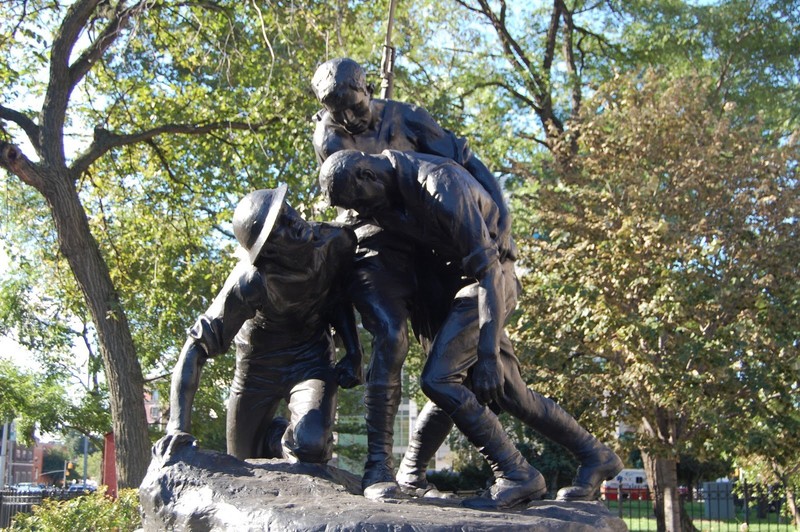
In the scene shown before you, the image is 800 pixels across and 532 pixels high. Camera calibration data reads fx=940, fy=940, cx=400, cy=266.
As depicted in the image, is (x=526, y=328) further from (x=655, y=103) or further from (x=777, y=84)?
(x=777, y=84)

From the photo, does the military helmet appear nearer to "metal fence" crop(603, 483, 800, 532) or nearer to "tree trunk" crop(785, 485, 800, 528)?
"metal fence" crop(603, 483, 800, 532)

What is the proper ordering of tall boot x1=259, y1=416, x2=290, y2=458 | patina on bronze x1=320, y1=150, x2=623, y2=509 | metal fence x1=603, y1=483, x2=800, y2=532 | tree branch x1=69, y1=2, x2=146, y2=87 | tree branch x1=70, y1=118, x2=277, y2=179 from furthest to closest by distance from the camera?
metal fence x1=603, y1=483, x2=800, y2=532, tree branch x1=70, y1=118, x2=277, y2=179, tree branch x1=69, y1=2, x2=146, y2=87, tall boot x1=259, y1=416, x2=290, y2=458, patina on bronze x1=320, y1=150, x2=623, y2=509

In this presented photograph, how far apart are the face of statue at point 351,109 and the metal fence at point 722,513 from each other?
12.5 m

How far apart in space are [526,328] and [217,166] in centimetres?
589

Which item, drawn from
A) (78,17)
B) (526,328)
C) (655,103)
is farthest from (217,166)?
(655,103)

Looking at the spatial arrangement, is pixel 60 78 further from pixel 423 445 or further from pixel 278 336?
pixel 423 445

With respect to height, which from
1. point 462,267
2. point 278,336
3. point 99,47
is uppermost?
point 99,47

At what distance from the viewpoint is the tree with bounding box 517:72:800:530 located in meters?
11.9

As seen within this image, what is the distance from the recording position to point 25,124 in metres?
12.6

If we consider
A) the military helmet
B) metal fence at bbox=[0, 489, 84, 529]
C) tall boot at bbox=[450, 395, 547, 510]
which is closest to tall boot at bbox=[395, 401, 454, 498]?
tall boot at bbox=[450, 395, 547, 510]

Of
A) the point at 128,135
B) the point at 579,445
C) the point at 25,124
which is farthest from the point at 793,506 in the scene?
the point at 579,445

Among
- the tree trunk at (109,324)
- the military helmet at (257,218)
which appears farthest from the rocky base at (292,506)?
the tree trunk at (109,324)

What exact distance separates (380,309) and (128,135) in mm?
10340

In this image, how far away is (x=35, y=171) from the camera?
11992 mm
